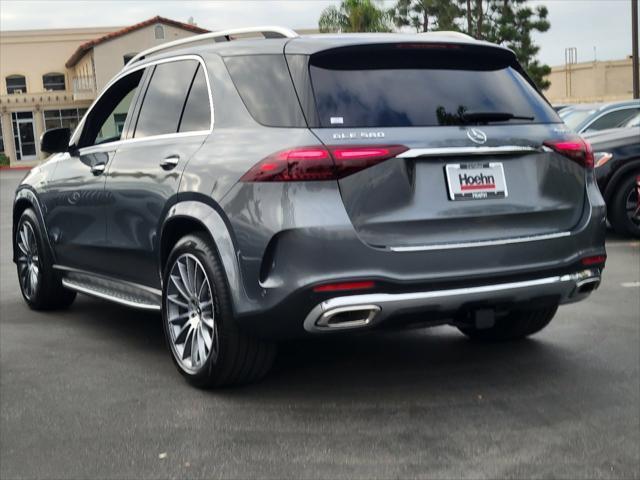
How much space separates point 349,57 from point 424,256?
105 centimetres

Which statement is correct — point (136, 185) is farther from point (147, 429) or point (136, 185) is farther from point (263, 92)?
point (147, 429)

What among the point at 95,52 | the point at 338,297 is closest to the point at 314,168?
the point at 338,297

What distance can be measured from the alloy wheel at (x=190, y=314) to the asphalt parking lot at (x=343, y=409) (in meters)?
0.18

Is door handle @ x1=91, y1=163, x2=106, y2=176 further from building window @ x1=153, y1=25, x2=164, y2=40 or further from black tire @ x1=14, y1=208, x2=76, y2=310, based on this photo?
building window @ x1=153, y1=25, x2=164, y2=40

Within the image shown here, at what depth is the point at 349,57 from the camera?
15.7ft

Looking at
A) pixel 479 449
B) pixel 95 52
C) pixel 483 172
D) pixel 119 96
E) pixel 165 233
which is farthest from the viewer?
pixel 95 52

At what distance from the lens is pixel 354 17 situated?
131 ft

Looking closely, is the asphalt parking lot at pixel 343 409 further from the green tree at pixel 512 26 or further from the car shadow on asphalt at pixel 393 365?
the green tree at pixel 512 26

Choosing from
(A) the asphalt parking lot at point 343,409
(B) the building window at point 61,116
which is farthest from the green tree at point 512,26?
(A) the asphalt parking lot at point 343,409

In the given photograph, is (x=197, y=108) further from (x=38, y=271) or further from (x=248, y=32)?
(x=38, y=271)

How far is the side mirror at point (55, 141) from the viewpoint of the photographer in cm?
682

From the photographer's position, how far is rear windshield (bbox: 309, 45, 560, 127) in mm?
4645

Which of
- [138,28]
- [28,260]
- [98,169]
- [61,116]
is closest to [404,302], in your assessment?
[98,169]

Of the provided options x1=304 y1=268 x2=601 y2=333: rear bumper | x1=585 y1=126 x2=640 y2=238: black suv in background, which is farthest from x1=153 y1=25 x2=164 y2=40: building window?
x1=304 y1=268 x2=601 y2=333: rear bumper
